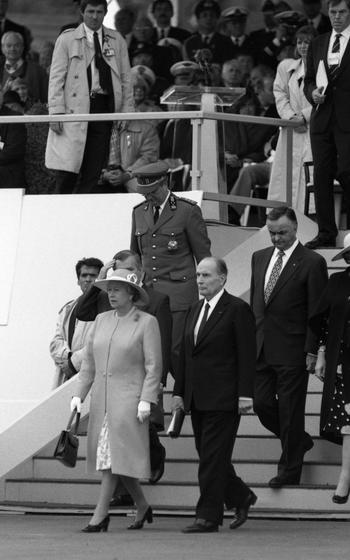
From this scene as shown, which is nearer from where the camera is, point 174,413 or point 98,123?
point 174,413

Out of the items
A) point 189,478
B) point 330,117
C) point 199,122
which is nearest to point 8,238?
point 199,122

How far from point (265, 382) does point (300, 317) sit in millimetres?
541

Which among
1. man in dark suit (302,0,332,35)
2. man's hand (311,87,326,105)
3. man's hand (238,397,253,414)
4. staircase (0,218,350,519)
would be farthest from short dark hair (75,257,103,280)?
man in dark suit (302,0,332,35)

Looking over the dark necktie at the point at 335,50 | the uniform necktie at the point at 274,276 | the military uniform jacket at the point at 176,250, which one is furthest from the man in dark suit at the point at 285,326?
the dark necktie at the point at 335,50

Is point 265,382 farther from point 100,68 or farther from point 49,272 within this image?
point 100,68

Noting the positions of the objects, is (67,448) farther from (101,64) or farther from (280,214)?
(101,64)

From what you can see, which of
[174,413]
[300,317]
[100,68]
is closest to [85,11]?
[100,68]

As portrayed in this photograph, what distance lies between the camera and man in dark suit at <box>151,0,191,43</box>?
20.3 metres

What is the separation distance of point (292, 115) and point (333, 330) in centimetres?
408

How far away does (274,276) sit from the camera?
41.1 feet

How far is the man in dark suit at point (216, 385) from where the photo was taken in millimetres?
11086

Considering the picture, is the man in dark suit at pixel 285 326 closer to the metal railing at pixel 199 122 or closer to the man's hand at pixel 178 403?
the man's hand at pixel 178 403

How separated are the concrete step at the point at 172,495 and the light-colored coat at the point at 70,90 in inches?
141

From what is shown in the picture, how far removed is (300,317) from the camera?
→ 489 inches
